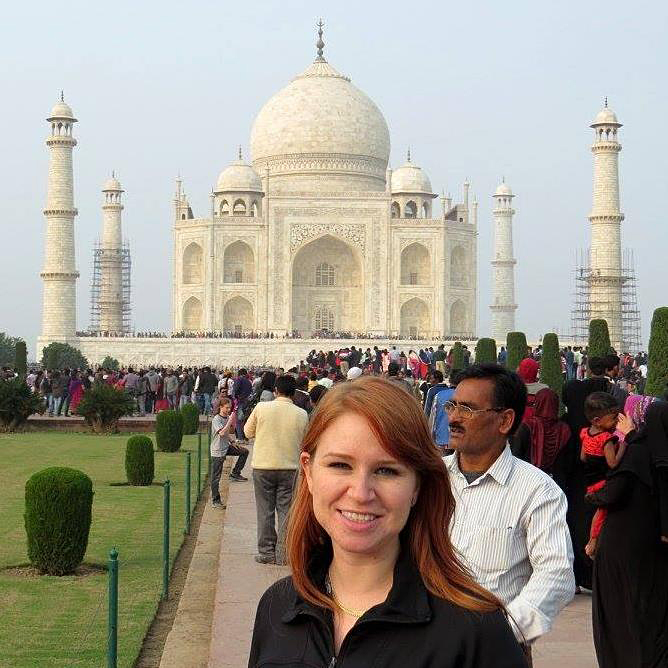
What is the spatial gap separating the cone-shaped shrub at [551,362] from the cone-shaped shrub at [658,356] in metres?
4.79

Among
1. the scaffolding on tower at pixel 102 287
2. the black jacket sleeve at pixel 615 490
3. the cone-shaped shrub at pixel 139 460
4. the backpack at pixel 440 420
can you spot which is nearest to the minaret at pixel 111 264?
the scaffolding on tower at pixel 102 287

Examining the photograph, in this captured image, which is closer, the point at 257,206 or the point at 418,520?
the point at 418,520

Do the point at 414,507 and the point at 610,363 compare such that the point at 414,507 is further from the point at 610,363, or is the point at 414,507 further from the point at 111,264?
the point at 111,264

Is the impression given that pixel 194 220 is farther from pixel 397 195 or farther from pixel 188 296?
pixel 397 195

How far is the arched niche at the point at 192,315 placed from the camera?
36594 mm

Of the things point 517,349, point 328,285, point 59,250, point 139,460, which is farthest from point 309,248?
point 139,460

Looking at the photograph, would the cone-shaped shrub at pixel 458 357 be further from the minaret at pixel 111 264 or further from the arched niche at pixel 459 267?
the minaret at pixel 111 264

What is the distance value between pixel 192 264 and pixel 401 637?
35823 millimetres

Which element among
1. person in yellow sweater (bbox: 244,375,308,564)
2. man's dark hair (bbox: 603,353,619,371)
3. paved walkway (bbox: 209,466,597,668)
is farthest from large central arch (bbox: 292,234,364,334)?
man's dark hair (bbox: 603,353,619,371)

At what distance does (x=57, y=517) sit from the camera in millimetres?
6184

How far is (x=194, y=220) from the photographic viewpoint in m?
36.6

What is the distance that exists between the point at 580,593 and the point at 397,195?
109 ft

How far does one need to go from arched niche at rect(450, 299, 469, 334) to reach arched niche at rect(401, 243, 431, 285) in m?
1.20

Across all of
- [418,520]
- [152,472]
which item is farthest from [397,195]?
[418,520]
